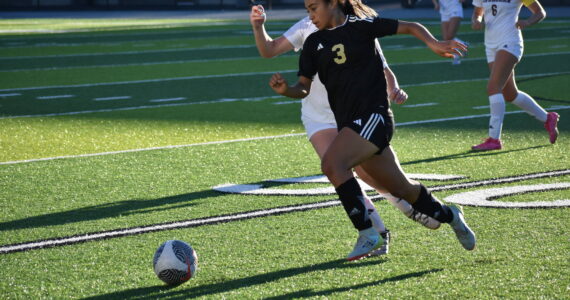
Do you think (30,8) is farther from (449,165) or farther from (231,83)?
(449,165)

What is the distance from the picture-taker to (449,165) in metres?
9.05

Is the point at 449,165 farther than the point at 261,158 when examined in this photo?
No

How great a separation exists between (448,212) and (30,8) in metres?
52.1

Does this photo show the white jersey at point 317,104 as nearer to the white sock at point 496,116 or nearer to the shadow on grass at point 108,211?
the shadow on grass at point 108,211

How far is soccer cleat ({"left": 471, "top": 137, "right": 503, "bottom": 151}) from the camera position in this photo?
9859 mm

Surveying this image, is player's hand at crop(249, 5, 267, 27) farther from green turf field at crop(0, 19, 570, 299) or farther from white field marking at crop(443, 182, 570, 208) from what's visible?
white field marking at crop(443, 182, 570, 208)

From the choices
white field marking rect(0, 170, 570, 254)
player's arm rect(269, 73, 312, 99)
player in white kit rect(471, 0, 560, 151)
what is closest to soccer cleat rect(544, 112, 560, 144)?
player in white kit rect(471, 0, 560, 151)

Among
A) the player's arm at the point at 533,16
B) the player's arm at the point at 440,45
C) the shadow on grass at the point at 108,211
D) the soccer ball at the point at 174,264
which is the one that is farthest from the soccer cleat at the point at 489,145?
the soccer ball at the point at 174,264

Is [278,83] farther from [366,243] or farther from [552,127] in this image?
[552,127]

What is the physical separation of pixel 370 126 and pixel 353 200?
1.38ft

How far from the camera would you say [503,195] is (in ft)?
24.8

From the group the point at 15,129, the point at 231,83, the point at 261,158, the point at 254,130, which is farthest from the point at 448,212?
the point at 231,83

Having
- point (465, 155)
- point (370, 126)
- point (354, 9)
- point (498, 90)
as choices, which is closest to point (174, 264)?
point (370, 126)

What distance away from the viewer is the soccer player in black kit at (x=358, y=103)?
548cm
